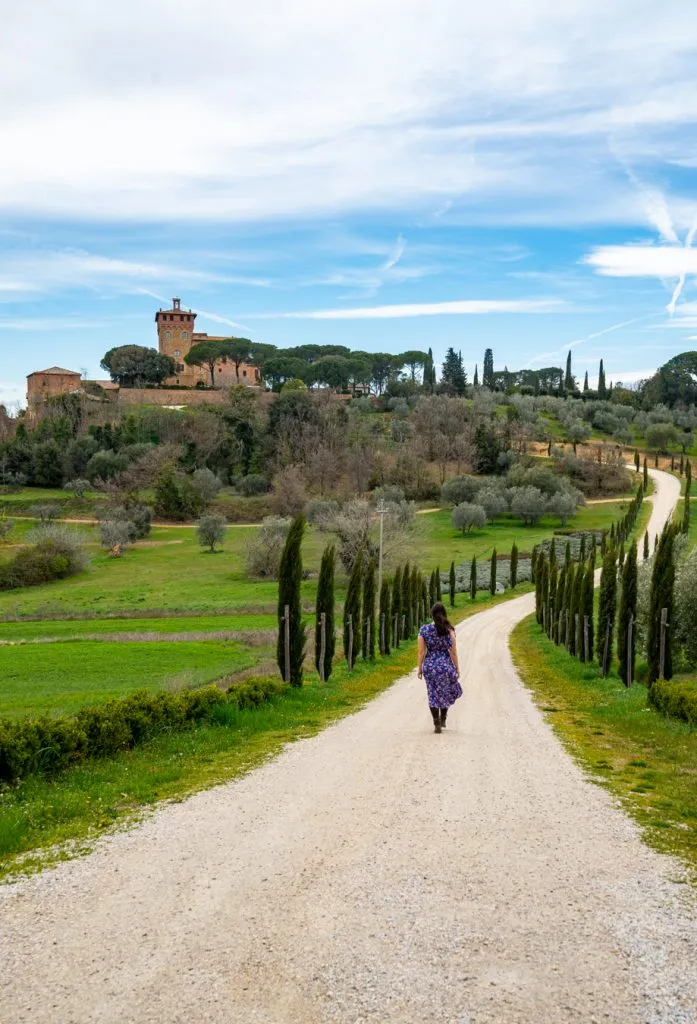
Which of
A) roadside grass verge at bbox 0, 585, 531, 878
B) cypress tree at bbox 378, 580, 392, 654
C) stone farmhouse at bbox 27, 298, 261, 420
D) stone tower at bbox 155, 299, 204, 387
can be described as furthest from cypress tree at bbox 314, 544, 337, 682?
stone tower at bbox 155, 299, 204, 387

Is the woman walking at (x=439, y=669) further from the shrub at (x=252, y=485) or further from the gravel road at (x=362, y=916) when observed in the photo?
the shrub at (x=252, y=485)

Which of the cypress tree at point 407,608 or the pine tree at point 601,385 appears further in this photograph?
the pine tree at point 601,385

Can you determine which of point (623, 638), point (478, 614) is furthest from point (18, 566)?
point (623, 638)

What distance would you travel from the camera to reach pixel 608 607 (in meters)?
24.1

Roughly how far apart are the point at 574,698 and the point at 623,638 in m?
2.78

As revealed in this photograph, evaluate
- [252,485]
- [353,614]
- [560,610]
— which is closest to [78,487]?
[252,485]

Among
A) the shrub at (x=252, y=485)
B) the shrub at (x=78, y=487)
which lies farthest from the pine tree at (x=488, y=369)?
the shrub at (x=78, y=487)

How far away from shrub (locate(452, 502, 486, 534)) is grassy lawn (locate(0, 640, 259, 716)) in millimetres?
50004

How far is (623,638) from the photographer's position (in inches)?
818

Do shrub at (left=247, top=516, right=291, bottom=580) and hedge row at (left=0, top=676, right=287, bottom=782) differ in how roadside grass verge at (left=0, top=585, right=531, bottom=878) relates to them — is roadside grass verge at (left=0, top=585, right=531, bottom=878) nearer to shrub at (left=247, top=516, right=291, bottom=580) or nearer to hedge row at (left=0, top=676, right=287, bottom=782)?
hedge row at (left=0, top=676, right=287, bottom=782)

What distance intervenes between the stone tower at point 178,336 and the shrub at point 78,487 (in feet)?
194

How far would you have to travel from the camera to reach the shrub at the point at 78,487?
95125 millimetres

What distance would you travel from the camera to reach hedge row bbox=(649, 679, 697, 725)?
13164 millimetres

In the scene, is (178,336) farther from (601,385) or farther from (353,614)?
(353,614)
